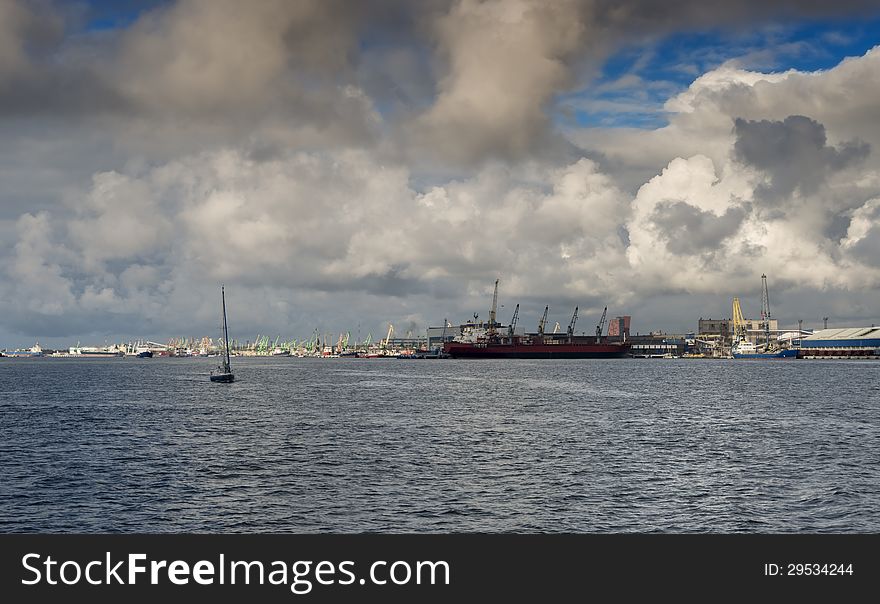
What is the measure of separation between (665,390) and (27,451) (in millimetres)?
117341

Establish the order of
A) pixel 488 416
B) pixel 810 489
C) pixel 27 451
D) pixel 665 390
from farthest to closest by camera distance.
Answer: pixel 665 390 → pixel 488 416 → pixel 27 451 → pixel 810 489

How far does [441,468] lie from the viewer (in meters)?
54.7

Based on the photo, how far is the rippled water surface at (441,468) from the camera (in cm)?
4025

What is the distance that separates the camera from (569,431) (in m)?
78.0

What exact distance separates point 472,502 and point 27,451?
140 feet

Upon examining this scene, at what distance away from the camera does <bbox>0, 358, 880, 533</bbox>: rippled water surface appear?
40250 mm
